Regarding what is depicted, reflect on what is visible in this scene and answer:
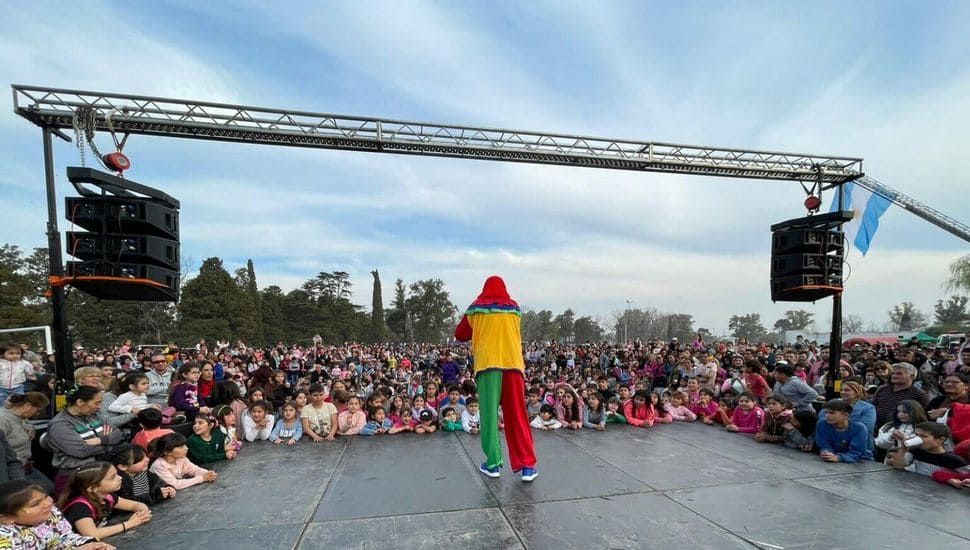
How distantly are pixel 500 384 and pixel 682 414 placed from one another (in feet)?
15.0

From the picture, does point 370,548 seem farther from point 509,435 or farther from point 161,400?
point 161,400

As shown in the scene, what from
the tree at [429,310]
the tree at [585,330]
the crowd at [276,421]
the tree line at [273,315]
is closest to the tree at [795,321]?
the tree line at [273,315]

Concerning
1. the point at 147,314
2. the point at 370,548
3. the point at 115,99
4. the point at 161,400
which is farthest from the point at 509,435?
the point at 147,314

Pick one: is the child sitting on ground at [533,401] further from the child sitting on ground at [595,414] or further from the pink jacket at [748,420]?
the pink jacket at [748,420]

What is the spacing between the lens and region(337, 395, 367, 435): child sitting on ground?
18.2 feet

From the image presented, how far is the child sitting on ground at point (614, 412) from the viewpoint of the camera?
6.27 metres

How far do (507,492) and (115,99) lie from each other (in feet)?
23.2

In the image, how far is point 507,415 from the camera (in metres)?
3.57

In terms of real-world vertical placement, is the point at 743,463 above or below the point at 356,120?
below

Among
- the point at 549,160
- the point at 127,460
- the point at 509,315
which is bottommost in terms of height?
the point at 127,460

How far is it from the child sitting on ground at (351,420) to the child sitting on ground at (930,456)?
572cm

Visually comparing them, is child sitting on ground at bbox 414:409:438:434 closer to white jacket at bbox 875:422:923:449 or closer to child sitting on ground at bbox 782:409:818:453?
child sitting on ground at bbox 782:409:818:453

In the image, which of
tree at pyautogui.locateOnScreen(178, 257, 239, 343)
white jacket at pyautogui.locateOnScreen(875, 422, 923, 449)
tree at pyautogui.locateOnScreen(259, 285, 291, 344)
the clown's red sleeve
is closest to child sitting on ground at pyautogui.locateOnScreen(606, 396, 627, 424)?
white jacket at pyautogui.locateOnScreen(875, 422, 923, 449)

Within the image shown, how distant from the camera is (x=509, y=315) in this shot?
3.64 meters
